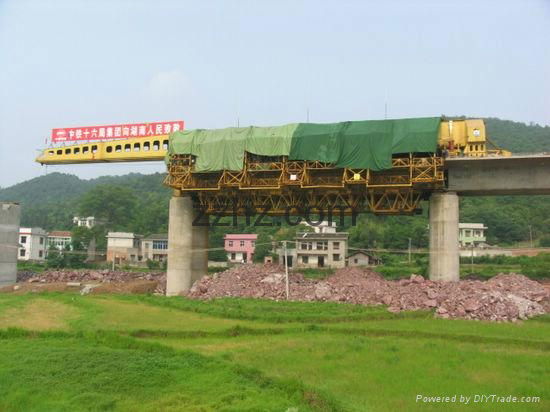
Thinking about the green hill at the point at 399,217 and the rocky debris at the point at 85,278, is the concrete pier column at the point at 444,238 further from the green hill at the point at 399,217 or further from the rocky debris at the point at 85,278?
the green hill at the point at 399,217

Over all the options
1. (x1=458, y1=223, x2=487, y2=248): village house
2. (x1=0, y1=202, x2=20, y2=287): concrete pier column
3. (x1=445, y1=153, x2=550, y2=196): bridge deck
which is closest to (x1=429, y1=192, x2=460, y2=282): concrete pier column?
(x1=445, y1=153, x2=550, y2=196): bridge deck

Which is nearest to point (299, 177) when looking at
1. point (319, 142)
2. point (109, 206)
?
point (319, 142)

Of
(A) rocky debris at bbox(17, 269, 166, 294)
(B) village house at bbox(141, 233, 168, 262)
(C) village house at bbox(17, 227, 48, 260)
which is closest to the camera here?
(A) rocky debris at bbox(17, 269, 166, 294)

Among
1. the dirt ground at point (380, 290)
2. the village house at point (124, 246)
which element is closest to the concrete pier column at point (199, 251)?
the dirt ground at point (380, 290)

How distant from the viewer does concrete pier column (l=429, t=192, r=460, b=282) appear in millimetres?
29891

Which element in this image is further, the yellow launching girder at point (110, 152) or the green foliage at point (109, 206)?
the green foliage at point (109, 206)

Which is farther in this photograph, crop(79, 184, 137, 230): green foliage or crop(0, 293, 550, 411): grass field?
crop(79, 184, 137, 230): green foliage

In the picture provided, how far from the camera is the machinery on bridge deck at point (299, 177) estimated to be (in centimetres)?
3039

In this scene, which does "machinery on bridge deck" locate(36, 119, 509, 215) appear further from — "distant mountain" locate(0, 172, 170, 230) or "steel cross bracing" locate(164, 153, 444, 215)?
"distant mountain" locate(0, 172, 170, 230)

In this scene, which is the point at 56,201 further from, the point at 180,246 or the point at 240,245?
the point at 180,246

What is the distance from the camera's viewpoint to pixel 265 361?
15844 millimetres

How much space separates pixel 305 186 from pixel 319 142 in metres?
2.80

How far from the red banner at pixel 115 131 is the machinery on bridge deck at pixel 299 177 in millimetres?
514

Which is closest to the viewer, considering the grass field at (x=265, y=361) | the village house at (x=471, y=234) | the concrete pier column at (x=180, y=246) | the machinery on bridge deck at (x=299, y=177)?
the grass field at (x=265, y=361)
